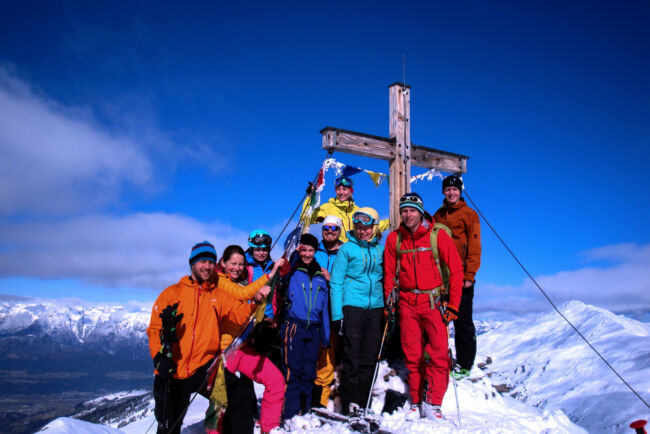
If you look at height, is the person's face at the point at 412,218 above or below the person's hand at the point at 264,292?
above

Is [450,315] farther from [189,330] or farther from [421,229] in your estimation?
[189,330]

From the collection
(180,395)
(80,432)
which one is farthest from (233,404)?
(80,432)

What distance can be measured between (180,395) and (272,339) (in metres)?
1.48

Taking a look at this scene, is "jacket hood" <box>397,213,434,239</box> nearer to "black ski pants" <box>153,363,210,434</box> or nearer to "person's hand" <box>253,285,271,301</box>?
"person's hand" <box>253,285,271,301</box>

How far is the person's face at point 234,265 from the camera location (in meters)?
5.59

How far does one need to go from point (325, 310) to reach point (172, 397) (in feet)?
7.68

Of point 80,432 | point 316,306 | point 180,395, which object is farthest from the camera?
point 80,432

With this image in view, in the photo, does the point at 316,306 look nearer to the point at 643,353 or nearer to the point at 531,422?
the point at 531,422

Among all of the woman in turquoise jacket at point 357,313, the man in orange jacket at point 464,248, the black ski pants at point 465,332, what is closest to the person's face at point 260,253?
the woman in turquoise jacket at point 357,313

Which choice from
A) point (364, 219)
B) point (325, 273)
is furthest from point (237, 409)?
point (364, 219)

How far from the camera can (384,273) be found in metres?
6.32

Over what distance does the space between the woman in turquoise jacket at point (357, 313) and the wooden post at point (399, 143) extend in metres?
2.22

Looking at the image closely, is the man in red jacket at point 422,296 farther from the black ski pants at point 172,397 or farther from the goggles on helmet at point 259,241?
the black ski pants at point 172,397

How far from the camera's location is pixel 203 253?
4.90m
